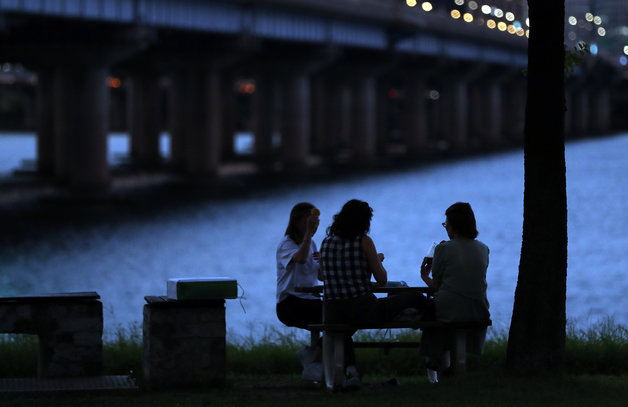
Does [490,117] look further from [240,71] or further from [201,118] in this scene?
[201,118]

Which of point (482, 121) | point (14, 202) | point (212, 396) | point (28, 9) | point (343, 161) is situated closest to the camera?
point (212, 396)

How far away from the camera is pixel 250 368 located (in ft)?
42.6

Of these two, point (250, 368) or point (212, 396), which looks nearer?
point (212, 396)

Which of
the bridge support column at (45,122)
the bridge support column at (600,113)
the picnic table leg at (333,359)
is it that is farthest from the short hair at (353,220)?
the bridge support column at (600,113)

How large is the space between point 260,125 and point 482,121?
45754 mm

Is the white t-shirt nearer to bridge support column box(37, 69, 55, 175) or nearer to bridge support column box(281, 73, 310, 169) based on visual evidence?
bridge support column box(37, 69, 55, 175)

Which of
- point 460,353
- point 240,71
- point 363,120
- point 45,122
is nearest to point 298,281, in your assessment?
point 460,353

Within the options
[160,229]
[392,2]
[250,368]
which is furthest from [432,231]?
[392,2]

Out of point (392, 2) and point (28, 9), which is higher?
point (392, 2)

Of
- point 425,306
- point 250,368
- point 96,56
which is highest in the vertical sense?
point 96,56

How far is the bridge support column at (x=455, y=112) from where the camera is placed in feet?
413

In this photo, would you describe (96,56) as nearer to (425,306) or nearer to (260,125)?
(260,125)

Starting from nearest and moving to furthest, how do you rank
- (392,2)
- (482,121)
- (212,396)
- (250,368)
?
(212,396), (250,368), (392,2), (482,121)

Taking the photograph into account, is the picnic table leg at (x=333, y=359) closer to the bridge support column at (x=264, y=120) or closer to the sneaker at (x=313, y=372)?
the sneaker at (x=313, y=372)
